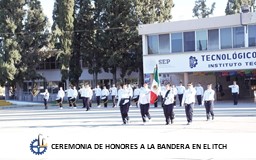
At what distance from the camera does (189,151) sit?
10.7m

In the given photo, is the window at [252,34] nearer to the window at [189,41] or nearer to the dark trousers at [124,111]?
the window at [189,41]

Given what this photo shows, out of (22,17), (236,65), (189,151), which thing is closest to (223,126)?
(189,151)

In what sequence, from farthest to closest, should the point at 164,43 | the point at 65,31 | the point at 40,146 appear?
the point at 65,31
the point at 164,43
the point at 40,146

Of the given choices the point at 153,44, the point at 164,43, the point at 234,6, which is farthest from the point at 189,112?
the point at 234,6

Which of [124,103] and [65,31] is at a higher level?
[65,31]

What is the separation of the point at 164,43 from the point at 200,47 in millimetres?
2958

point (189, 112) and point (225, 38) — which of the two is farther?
point (225, 38)

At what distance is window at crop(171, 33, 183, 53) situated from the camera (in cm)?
3391

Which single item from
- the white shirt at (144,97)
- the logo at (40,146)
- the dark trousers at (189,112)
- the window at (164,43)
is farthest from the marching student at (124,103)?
the window at (164,43)

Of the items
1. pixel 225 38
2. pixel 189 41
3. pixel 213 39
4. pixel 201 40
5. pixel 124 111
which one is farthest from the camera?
pixel 189 41

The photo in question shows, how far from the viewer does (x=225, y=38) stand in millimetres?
32344

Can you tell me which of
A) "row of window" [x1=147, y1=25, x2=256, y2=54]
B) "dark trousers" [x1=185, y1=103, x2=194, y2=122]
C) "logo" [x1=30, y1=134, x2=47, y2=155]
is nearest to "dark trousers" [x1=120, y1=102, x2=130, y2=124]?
"dark trousers" [x1=185, y1=103, x2=194, y2=122]

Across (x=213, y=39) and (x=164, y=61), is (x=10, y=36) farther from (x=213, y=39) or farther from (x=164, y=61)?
(x=213, y=39)

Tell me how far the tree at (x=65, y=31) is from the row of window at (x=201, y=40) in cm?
1436
